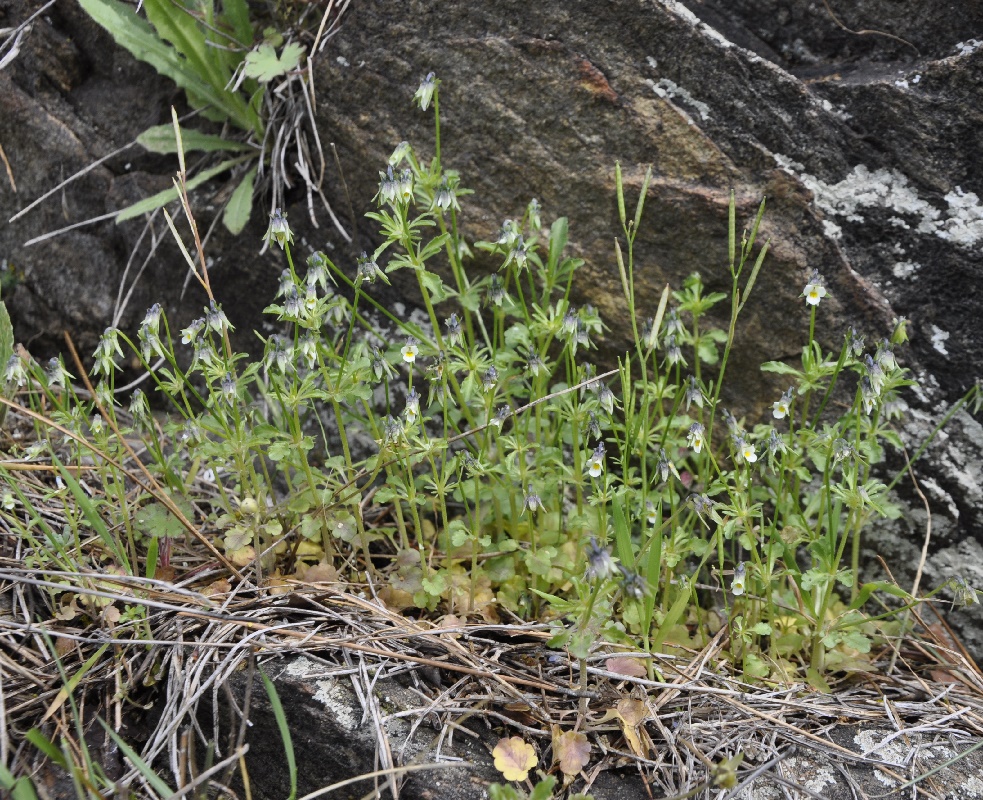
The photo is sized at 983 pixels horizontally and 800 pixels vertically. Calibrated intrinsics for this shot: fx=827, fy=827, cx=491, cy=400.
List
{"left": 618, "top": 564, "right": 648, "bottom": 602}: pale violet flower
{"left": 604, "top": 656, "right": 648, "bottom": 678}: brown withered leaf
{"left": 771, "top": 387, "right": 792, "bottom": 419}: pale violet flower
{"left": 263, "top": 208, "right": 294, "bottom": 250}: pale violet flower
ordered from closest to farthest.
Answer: {"left": 618, "top": 564, "right": 648, "bottom": 602}: pale violet flower
{"left": 604, "top": 656, "right": 648, "bottom": 678}: brown withered leaf
{"left": 263, "top": 208, "right": 294, "bottom": 250}: pale violet flower
{"left": 771, "top": 387, "right": 792, "bottom": 419}: pale violet flower

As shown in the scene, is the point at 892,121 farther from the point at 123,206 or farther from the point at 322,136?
the point at 123,206

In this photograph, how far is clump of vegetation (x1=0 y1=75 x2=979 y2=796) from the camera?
8.52 feet

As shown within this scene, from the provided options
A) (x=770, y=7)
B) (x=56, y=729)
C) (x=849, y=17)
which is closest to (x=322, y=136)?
(x=770, y=7)

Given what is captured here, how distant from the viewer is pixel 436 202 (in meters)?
2.69

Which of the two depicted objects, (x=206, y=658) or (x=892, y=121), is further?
(x=892, y=121)

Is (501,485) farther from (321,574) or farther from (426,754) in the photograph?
(426,754)

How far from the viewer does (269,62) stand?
340 cm

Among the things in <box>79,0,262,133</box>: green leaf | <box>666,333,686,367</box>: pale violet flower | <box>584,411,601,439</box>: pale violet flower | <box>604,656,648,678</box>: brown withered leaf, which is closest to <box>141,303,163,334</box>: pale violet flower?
<box>79,0,262,133</box>: green leaf

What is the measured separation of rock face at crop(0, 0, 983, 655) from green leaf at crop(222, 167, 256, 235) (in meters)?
0.20

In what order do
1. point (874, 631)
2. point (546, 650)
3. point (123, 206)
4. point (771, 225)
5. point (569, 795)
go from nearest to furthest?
1. point (569, 795)
2. point (546, 650)
3. point (874, 631)
4. point (771, 225)
5. point (123, 206)

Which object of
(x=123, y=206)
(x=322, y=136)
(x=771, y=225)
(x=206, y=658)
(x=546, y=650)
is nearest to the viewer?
(x=206, y=658)

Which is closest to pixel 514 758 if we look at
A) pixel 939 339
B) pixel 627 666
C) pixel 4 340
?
pixel 627 666

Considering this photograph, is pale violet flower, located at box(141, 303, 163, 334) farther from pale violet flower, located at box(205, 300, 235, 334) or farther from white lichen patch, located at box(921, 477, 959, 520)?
→ white lichen patch, located at box(921, 477, 959, 520)

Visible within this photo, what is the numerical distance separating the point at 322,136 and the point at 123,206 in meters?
1.04
